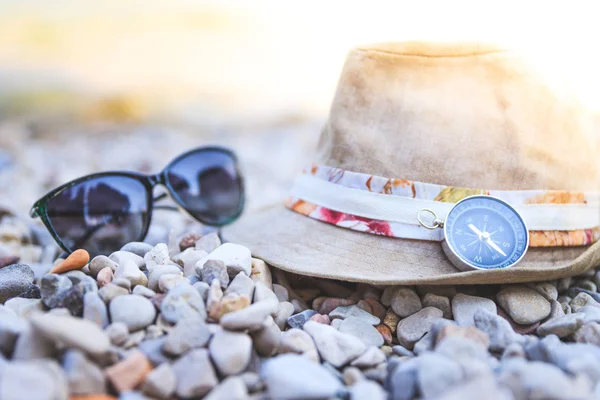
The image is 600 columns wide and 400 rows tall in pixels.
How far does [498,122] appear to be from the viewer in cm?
150

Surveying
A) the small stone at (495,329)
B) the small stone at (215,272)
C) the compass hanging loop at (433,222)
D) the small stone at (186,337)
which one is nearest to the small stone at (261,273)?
the small stone at (215,272)

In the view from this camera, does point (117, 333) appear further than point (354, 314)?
No

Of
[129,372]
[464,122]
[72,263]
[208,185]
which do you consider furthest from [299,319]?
[208,185]

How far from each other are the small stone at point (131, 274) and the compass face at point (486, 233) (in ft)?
2.57

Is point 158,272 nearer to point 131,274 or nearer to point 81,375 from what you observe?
point 131,274

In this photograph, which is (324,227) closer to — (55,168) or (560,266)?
(560,266)

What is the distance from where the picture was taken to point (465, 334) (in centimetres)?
111

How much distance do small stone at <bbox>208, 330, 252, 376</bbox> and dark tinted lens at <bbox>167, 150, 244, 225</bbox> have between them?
103 centimetres

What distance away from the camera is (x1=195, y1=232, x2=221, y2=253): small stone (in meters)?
1.62

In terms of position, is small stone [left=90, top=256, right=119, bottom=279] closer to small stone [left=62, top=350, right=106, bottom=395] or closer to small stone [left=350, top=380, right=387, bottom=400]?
small stone [left=62, top=350, right=106, bottom=395]

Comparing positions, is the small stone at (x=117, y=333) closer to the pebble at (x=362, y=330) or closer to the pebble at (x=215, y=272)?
the pebble at (x=215, y=272)

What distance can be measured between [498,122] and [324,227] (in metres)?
0.59

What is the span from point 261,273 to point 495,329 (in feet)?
2.01

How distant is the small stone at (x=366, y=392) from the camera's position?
3.11 feet
